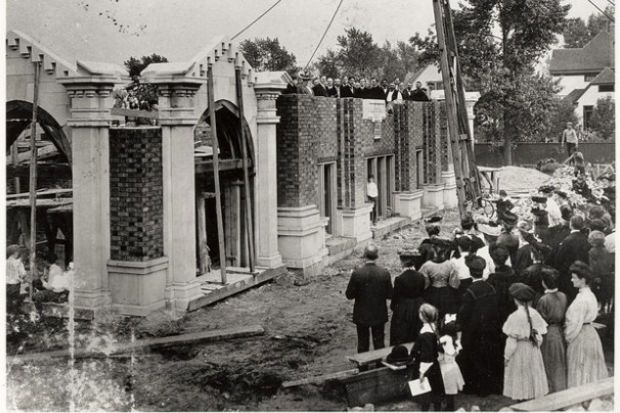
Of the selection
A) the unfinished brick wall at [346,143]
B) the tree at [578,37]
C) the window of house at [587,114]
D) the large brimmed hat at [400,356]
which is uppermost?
the tree at [578,37]

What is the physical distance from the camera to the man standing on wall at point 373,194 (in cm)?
2091

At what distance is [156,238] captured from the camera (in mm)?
12391

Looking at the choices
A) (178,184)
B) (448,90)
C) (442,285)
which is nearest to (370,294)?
(442,285)

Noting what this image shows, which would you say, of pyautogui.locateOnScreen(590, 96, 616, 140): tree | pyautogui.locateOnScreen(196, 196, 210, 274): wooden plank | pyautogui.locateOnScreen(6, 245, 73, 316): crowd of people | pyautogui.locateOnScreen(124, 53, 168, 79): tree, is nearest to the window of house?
pyautogui.locateOnScreen(590, 96, 616, 140): tree

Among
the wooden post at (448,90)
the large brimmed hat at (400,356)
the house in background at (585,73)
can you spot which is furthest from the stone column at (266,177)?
the house in background at (585,73)

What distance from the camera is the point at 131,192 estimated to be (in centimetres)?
1211

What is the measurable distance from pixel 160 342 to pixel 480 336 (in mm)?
4721

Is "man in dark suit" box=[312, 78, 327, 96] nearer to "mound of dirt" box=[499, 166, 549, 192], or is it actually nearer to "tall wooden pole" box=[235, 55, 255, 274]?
"tall wooden pole" box=[235, 55, 255, 274]

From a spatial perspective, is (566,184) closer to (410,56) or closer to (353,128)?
(353,128)

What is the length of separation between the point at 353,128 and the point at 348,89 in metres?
2.00

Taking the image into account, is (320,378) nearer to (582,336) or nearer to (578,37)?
→ (582,336)

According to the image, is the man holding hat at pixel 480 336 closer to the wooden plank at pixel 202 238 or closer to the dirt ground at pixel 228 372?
the dirt ground at pixel 228 372

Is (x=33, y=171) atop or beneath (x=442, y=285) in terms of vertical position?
atop

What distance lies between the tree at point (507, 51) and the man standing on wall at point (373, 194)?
1489 cm
